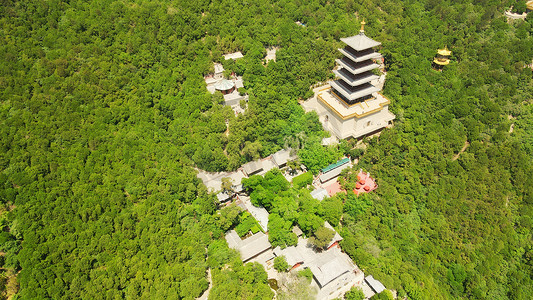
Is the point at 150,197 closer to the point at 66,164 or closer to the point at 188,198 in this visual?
the point at 188,198

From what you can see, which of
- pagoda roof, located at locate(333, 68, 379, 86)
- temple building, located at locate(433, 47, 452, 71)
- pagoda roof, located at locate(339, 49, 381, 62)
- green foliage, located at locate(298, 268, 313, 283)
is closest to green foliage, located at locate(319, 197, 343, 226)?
green foliage, located at locate(298, 268, 313, 283)

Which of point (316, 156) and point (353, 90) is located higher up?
point (353, 90)

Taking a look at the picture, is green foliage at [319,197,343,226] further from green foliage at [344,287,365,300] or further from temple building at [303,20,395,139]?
temple building at [303,20,395,139]

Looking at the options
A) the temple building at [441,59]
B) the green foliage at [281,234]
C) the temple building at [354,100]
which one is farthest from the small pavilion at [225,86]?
the temple building at [441,59]

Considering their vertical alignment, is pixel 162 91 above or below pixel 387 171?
above

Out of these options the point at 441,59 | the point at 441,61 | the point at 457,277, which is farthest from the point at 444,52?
the point at 457,277

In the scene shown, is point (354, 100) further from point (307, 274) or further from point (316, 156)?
point (307, 274)

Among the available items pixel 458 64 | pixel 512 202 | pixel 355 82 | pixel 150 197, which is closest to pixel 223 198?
pixel 150 197
